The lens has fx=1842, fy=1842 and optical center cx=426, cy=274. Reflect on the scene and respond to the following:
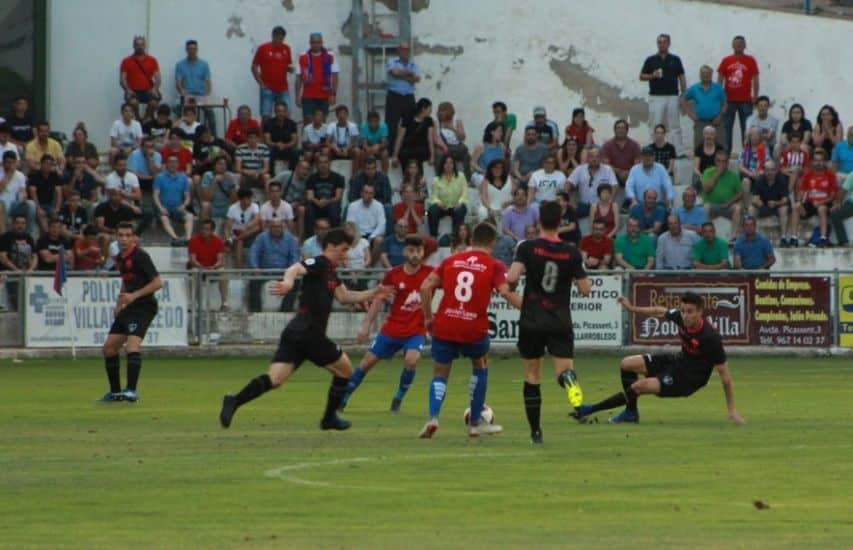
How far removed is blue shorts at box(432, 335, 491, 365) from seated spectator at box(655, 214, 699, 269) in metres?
15.2

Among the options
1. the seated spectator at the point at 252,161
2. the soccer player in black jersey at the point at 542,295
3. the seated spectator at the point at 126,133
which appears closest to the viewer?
the soccer player in black jersey at the point at 542,295

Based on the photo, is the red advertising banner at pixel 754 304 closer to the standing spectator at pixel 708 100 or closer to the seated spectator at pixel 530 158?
the seated spectator at pixel 530 158

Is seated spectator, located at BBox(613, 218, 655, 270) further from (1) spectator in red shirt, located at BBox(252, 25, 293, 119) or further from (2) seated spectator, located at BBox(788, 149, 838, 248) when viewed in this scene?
(1) spectator in red shirt, located at BBox(252, 25, 293, 119)

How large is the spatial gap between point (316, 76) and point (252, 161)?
269 centimetres

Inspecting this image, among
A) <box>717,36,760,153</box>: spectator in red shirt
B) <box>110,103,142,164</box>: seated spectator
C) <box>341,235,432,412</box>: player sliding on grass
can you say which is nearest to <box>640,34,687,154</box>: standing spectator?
<box>717,36,760,153</box>: spectator in red shirt

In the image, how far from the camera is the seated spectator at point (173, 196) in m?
32.2

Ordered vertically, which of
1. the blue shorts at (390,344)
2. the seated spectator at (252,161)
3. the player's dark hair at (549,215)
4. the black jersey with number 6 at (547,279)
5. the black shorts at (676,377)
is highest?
the seated spectator at (252,161)

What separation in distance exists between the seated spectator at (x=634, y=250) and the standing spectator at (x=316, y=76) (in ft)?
24.2

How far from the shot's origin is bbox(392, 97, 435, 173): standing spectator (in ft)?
111

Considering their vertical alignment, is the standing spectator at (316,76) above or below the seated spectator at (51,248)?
above

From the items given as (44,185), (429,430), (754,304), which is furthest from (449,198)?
(429,430)

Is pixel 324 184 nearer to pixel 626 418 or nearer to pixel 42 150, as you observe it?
pixel 42 150

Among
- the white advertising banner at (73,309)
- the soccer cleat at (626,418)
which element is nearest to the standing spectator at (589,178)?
the white advertising banner at (73,309)

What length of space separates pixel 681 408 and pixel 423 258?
11.3 ft
